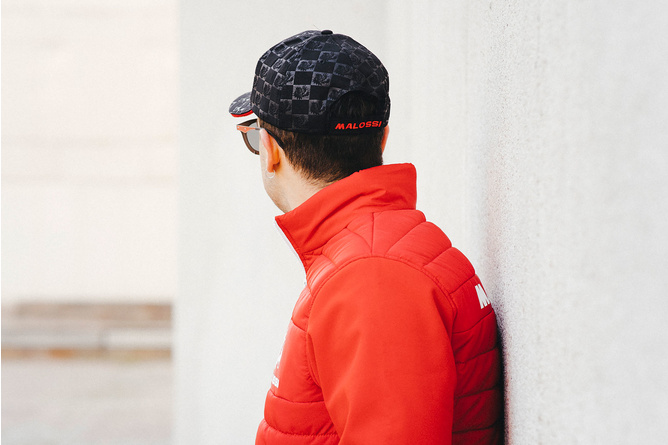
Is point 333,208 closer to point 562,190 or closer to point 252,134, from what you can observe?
point 252,134

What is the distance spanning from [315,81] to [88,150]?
305 inches

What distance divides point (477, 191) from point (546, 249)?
0.51 meters

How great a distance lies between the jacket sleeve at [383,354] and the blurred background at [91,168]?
732 centimetres

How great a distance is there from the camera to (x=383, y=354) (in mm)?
717

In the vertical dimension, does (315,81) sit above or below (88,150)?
above

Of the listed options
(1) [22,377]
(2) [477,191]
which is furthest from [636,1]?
(1) [22,377]

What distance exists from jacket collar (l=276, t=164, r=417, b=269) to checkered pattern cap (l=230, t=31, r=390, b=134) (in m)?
0.08

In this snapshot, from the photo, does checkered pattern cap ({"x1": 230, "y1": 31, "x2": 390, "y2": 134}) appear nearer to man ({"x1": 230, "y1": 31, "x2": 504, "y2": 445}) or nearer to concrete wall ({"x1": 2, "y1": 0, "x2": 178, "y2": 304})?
man ({"x1": 230, "y1": 31, "x2": 504, "y2": 445})

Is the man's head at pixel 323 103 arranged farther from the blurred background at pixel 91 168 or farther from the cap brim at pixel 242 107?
the blurred background at pixel 91 168

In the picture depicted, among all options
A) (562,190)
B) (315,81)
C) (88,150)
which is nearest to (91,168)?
(88,150)

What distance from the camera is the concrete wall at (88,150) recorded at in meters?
7.86

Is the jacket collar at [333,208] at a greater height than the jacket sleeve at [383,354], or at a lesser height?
greater

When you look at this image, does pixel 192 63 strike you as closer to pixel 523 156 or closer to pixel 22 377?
pixel 523 156

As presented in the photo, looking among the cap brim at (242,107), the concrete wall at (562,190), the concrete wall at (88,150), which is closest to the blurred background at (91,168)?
the concrete wall at (88,150)
